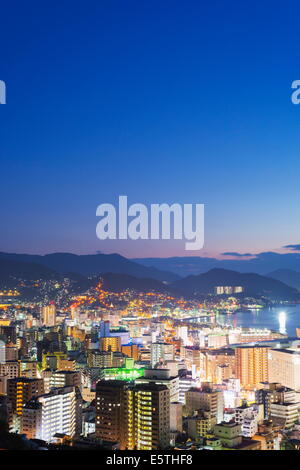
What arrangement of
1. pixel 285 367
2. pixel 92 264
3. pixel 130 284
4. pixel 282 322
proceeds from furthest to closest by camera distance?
pixel 92 264
pixel 130 284
pixel 282 322
pixel 285 367

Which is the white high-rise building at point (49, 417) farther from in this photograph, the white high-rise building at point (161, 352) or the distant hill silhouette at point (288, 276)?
the distant hill silhouette at point (288, 276)

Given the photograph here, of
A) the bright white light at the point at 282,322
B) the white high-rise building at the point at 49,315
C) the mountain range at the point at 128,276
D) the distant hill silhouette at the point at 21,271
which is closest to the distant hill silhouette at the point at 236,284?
the mountain range at the point at 128,276

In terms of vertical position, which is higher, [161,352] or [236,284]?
[236,284]

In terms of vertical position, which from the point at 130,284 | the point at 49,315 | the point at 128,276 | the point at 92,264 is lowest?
the point at 49,315

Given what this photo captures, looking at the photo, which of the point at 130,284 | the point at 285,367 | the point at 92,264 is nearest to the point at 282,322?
the point at 130,284

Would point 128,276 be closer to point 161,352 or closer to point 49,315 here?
point 49,315

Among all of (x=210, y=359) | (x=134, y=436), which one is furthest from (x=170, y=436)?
(x=210, y=359)

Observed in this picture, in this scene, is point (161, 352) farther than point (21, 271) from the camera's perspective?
No
